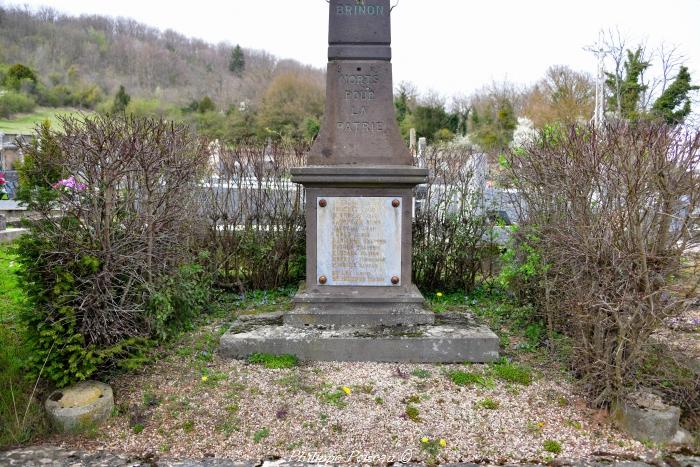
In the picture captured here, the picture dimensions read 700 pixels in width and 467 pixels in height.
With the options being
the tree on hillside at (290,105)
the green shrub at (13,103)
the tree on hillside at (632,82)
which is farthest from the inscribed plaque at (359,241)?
the green shrub at (13,103)

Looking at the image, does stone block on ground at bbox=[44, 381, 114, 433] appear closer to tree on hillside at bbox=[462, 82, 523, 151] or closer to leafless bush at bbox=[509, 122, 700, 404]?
leafless bush at bbox=[509, 122, 700, 404]

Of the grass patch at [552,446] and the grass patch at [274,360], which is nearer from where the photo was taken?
the grass patch at [552,446]

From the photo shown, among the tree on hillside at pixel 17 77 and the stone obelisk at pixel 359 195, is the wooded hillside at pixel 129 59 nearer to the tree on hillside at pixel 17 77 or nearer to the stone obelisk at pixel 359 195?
the tree on hillside at pixel 17 77

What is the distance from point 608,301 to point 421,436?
167cm

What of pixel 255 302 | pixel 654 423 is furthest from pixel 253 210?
pixel 654 423

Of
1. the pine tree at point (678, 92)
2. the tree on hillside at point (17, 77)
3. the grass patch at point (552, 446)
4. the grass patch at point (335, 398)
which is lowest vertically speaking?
the grass patch at point (552, 446)

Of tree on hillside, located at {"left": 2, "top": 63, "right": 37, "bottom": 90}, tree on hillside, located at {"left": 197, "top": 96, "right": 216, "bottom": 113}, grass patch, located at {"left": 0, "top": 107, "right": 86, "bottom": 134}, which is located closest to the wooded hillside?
tree on hillside, located at {"left": 197, "top": 96, "right": 216, "bottom": 113}

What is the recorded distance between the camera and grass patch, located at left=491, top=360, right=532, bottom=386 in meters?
4.37

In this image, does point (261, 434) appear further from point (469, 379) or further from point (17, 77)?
point (17, 77)

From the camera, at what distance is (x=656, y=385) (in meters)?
4.02

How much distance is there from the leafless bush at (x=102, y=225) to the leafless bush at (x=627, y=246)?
3.42 meters

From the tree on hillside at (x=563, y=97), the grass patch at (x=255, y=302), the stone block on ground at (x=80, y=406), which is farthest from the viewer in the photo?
the tree on hillside at (x=563, y=97)

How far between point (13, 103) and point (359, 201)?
4642cm

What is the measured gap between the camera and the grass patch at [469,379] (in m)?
4.30
